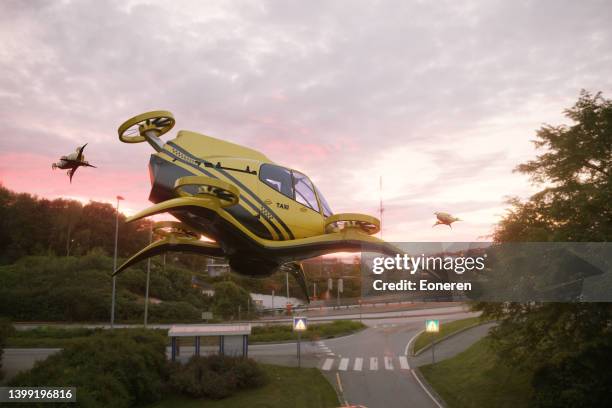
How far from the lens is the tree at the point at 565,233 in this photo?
2136 cm

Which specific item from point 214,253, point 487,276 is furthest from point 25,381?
point 487,276

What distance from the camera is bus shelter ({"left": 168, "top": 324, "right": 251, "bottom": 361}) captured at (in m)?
33.0

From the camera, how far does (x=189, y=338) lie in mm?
49344

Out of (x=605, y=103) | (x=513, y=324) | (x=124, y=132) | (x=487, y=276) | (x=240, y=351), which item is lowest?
(x=240, y=351)

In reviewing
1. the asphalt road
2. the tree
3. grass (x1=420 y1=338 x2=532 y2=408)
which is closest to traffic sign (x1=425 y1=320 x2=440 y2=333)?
the asphalt road

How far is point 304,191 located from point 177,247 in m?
3.39

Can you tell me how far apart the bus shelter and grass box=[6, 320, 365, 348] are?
8.95 m

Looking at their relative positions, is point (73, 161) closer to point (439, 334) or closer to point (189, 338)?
point (189, 338)

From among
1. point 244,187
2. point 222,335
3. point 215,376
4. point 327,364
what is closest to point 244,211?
point 244,187

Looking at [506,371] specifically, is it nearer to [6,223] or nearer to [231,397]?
[231,397]

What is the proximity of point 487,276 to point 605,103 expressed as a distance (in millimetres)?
11453

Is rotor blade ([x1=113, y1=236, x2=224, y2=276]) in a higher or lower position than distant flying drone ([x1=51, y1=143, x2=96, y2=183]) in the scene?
lower

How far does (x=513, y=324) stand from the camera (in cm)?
2492

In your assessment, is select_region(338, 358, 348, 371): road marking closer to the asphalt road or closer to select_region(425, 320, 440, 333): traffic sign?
the asphalt road
